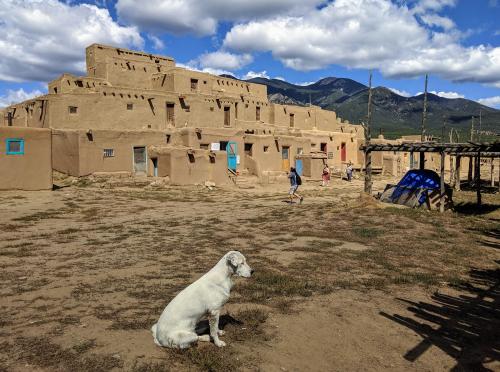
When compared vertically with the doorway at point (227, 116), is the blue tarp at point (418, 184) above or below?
below

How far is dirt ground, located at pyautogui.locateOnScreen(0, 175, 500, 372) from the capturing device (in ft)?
15.8

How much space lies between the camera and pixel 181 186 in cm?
2564

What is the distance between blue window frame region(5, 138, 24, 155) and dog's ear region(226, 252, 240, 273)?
63.1 feet

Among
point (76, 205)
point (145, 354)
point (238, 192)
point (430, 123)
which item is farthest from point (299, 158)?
point (430, 123)

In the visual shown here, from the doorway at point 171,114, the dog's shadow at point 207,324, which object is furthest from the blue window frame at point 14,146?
the dog's shadow at point 207,324

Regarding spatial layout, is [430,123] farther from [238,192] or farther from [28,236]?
[28,236]

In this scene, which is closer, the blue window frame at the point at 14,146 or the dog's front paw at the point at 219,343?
the dog's front paw at the point at 219,343

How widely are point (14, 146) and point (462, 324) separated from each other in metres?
21.0

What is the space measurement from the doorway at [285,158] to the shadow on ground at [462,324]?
27.4 m

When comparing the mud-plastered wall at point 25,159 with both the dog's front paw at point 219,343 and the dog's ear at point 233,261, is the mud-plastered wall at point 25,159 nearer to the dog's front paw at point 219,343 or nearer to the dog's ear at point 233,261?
the dog's ear at point 233,261

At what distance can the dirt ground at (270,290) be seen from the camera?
482 centimetres

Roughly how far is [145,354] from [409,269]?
620 cm

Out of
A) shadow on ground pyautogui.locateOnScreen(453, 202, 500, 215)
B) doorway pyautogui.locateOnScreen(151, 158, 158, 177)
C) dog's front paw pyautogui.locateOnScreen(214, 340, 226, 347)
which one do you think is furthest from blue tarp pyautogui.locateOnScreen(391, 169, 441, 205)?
doorway pyautogui.locateOnScreen(151, 158, 158, 177)

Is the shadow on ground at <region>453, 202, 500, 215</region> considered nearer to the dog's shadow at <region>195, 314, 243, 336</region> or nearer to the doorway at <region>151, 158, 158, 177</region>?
the dog's shadow at <region>195, 314, 243, 336</region>
